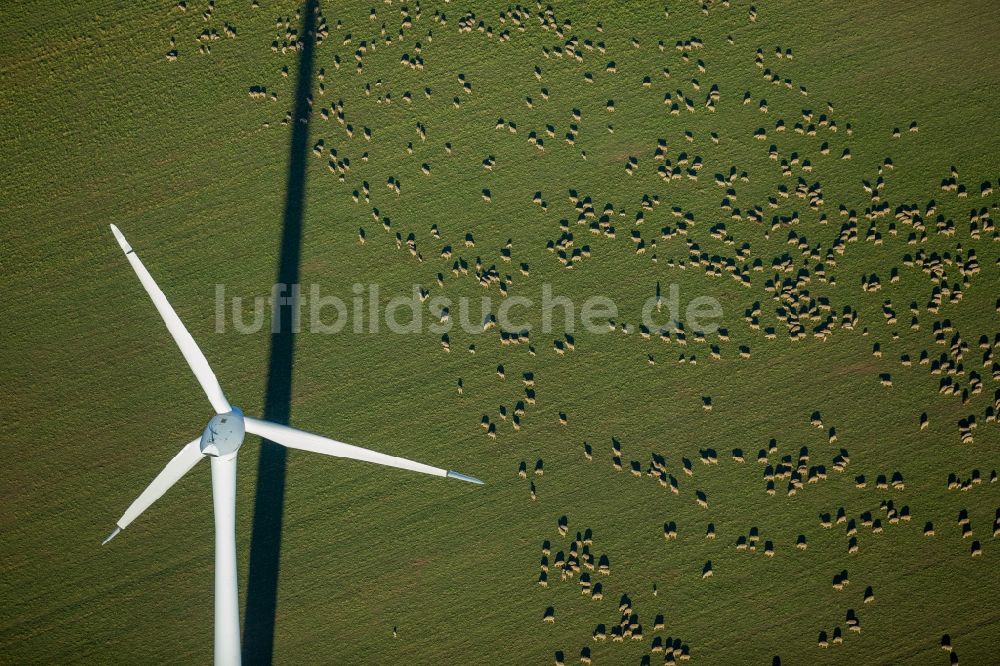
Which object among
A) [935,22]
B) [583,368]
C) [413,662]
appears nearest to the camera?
[413,662]

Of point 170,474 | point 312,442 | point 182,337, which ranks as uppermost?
point 182,337

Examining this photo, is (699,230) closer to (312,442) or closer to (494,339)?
(494,339)

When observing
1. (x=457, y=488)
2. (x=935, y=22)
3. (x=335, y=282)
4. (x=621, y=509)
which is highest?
(x=935, y=22)

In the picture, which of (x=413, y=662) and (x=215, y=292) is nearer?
(x=413, y=662)

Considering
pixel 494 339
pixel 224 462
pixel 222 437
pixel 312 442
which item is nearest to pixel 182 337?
pixel 222 437

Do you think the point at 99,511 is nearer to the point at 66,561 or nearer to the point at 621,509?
the point at 66,561

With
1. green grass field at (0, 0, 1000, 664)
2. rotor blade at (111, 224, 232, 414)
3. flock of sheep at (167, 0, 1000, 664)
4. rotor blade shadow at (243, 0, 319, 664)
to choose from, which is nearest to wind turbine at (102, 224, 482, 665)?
rotor blade at (111, 224, 232, 414)

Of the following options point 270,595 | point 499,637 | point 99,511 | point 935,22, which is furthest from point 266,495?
point 935,22

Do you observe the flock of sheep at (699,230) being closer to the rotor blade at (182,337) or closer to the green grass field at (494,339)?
the green grass field at (494,339)
